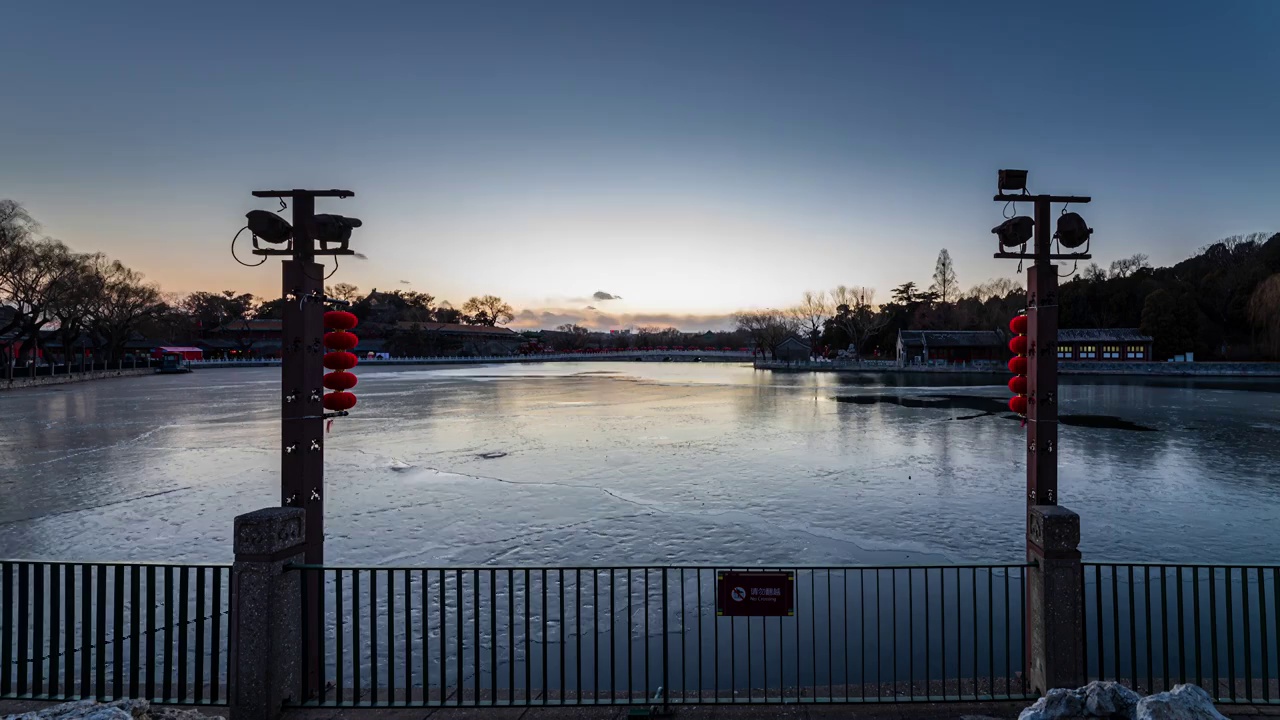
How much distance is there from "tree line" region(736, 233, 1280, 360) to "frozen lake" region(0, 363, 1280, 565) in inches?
1941

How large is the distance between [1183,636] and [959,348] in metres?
81.6

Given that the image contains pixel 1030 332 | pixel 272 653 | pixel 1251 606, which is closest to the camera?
pixel 272 653

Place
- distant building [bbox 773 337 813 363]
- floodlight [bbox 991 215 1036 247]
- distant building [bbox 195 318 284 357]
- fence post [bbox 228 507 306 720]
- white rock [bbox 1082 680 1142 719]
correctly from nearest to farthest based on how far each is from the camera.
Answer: white rock [bbox 1082 680 1142 719] → fence post [bbox 228 507 306 720] → floodlight [bbox 991 215 1036 247] → distant building [bbox 773 337 813 363] → distant building [bbox 195 318 284 357]

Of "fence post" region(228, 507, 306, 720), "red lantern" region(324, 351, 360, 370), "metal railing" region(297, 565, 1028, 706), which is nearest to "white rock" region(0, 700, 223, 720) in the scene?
"fence post" region(228, 507, 306, 720)

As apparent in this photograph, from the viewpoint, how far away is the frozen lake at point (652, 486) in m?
9.88

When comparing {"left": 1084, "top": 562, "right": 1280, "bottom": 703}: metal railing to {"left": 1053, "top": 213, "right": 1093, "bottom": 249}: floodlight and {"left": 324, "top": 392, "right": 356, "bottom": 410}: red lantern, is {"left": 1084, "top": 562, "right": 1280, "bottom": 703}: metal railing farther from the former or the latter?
{"left": 324, "top": 392, "right": 356, "bottom": 410}: red lantern

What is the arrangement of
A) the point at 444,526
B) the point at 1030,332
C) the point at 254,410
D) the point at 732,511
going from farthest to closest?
the point at 254,410, the point at 732,511, the point at 444,526, the point at 1030,332

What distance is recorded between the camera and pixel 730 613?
5.12 m

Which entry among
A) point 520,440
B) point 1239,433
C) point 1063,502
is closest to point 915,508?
point 1063,502

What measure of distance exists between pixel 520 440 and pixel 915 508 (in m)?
12.9

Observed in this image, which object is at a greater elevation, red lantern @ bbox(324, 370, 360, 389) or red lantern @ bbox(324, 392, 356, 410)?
red lantern @ bbox(324, 370, 360, 389)

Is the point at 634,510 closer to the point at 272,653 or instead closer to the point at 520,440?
the point at 272,653

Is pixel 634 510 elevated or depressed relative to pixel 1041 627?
depressed

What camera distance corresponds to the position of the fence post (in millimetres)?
4867
